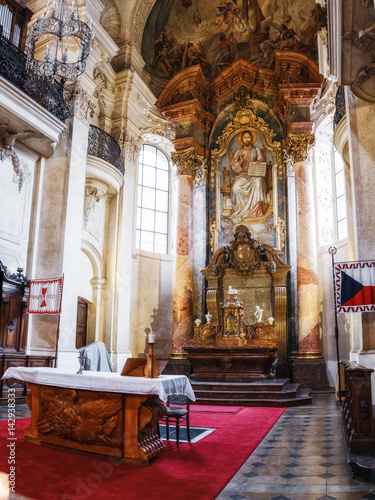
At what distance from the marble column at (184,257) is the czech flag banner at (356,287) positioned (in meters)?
7.15

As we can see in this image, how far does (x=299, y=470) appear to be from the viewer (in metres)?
4.41

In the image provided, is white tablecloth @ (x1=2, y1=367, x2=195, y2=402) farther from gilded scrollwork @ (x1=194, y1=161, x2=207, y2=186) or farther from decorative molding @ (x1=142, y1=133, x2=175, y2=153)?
decorative molding @ (x1=142, y1=133, x2=175, y2=153)

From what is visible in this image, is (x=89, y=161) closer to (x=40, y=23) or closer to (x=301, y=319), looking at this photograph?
(x=40, y=23)

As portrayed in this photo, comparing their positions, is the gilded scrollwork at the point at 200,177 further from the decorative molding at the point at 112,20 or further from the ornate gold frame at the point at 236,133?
the decorative molding at the point at 112,20

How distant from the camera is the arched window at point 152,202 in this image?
634 inches

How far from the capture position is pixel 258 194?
15.1m

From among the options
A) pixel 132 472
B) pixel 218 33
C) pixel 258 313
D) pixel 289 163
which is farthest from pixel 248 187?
pixel 132 472

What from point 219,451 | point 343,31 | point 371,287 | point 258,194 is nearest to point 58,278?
point 219,451

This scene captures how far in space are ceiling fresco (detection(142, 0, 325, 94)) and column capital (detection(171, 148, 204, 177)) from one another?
118 inches

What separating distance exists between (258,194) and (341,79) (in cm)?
839

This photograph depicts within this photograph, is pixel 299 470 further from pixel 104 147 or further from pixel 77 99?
pixel 104 147

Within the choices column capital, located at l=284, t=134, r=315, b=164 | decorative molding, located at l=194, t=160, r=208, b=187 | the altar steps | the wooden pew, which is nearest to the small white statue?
the altar steps

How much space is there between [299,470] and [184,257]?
1050 centimetres

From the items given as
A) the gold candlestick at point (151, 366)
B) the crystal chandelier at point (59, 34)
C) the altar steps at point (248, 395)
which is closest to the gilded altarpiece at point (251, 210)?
the altar steps at point (248, 395)
